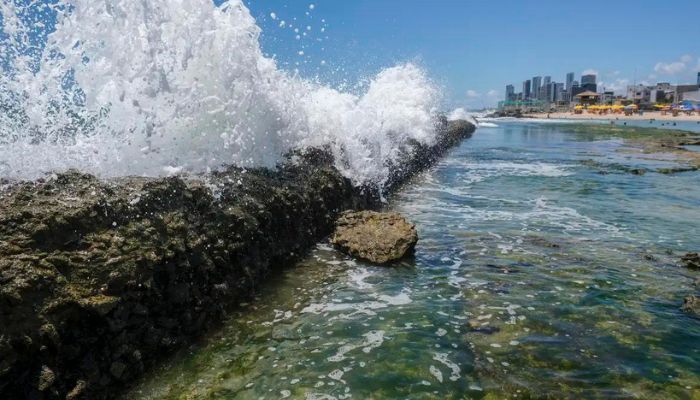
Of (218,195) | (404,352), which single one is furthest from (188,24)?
(404,352)

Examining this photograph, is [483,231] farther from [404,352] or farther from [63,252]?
[63,252]

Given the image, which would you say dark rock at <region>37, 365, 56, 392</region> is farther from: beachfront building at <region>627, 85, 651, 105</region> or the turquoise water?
beachfront building at <region>627, 85, 651, 105</region>

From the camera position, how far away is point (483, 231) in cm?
798

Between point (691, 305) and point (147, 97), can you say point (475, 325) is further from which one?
point (147, 97)

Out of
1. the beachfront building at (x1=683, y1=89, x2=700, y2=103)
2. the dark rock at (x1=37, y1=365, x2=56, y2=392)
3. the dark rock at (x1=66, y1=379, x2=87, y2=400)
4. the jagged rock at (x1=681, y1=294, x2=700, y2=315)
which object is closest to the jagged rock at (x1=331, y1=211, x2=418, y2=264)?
the jagged rock at (x1=681, y1=294, x2=700, y2=315)

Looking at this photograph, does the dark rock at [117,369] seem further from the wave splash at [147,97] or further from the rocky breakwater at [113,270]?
the wave splash at [147,97]

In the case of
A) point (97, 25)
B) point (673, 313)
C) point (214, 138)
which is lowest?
point (673, 313)

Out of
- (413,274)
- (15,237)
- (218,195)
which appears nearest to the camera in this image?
(15,237)

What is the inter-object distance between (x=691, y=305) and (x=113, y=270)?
17.5 feet

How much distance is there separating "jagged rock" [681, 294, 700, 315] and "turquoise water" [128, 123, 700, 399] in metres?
0.11

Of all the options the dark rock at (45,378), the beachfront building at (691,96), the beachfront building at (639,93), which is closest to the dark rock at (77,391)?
the dark rock at (45,378)

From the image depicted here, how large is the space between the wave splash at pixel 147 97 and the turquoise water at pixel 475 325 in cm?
186

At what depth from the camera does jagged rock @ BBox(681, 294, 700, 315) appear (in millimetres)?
4879

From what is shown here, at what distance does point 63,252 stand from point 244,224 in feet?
6.66
